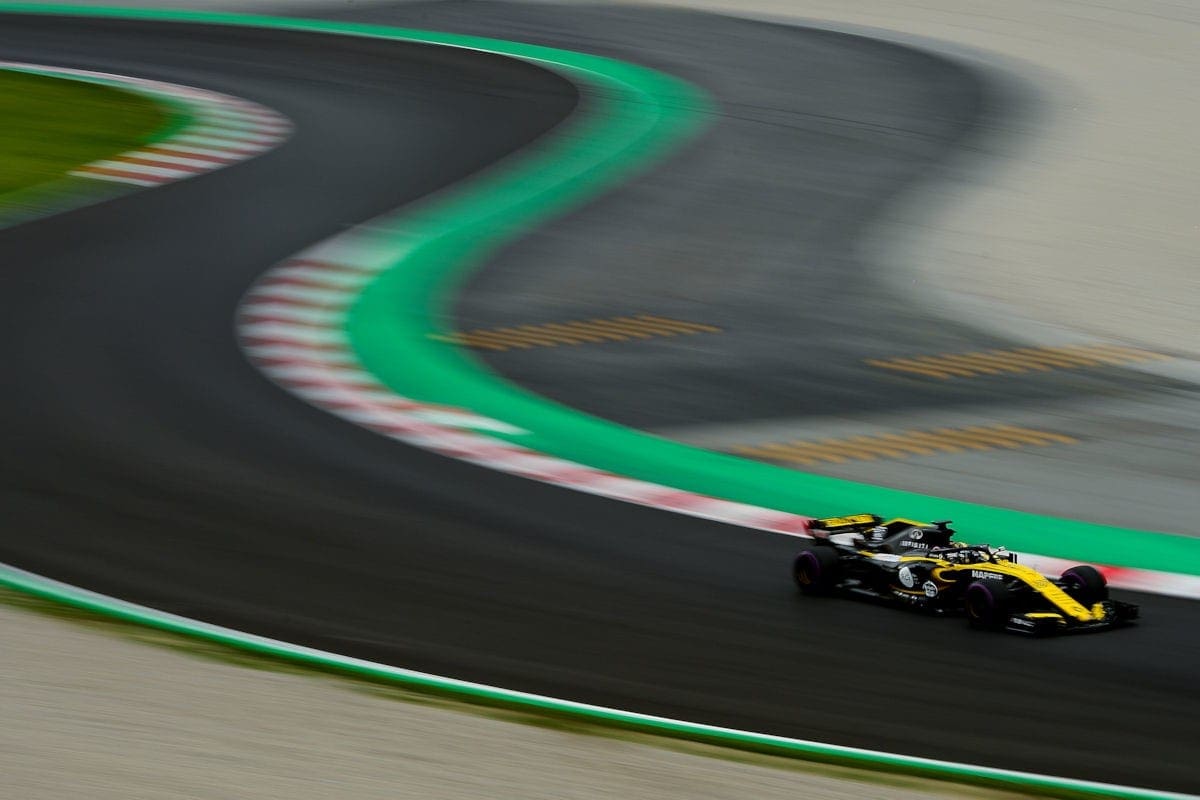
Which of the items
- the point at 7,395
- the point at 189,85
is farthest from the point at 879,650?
the point at 189,85

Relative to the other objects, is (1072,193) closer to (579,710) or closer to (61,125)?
(61,125)

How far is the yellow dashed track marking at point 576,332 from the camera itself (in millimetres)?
12242

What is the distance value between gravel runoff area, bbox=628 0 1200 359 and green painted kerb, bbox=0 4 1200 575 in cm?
300

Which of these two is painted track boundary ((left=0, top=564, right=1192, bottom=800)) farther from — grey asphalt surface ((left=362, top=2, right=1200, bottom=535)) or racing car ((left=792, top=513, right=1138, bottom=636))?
grey asphalt surface ((left=362, top=2, right=1200, bottom=535))

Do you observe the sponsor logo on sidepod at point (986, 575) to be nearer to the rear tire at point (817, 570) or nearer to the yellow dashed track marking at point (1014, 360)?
the rear tire at point (817, 570)

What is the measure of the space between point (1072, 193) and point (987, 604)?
10.2 m

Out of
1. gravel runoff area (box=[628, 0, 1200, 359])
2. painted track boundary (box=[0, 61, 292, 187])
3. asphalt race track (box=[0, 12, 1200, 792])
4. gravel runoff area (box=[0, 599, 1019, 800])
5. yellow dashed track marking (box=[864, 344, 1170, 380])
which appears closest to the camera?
gravel runoff area (box=[0, 599, 1019, 800])

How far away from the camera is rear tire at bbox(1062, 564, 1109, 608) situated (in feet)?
24.4

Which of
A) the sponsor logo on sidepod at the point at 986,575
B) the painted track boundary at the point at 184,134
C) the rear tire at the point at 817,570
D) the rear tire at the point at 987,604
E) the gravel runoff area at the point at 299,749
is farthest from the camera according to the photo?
the painted track boundary at the point at 184,134

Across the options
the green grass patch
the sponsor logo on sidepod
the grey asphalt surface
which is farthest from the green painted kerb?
the green grass patch

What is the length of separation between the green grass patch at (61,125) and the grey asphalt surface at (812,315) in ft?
15.8

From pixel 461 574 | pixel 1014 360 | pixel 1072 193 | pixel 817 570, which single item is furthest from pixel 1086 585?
pixel 1072 193

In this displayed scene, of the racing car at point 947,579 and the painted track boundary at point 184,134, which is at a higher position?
the racing car at point 947,579

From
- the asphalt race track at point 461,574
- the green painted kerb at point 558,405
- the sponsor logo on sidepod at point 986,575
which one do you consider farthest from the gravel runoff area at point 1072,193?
the sponsor logo on sidepod at point 986,575
